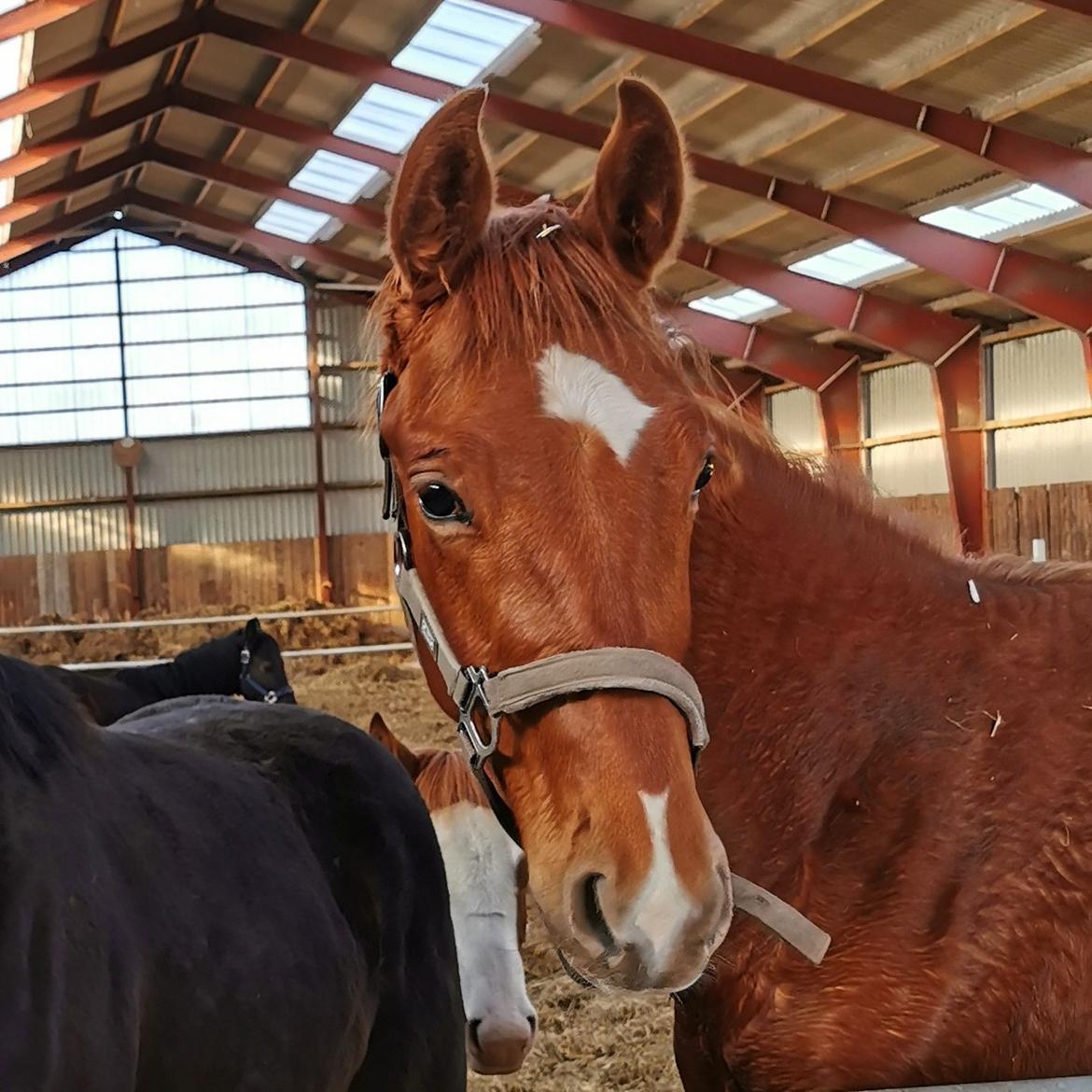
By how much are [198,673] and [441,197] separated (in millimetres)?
6803

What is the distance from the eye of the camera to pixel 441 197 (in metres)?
1.80

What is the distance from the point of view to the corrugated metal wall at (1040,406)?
14.4 metres

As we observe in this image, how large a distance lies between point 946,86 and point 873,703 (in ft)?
31.0

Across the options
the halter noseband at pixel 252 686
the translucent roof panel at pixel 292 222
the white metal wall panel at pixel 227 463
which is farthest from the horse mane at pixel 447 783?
the white metal wall panel at pixel 227 463

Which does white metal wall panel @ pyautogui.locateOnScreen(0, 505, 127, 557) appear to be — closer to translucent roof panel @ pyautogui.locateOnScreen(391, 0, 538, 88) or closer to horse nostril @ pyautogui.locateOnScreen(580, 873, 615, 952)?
translucent roof panel @ pyautogui.locateOnScreen(391, 0, 538, 88)

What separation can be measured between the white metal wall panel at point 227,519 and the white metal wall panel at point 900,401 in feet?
31.6

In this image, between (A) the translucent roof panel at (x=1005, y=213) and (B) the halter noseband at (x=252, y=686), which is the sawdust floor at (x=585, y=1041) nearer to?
(B) the halter noseband at (x=252, y=686)

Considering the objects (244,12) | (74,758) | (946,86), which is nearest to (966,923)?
(74,758)

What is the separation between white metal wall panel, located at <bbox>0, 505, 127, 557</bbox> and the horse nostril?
2111cm

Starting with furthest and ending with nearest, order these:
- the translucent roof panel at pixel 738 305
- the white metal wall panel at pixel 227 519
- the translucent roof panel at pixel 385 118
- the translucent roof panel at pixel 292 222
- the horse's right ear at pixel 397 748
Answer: the white metal wall panel at pixel 227 519 < the translucent roof panel at pixel 292 222 < the translucent roof panel at pixel 738 305 < the translucent roof panel at pixel 385 118 < the horse's right ear at pixel 397 748

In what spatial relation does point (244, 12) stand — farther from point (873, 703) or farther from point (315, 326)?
point (873, 703)

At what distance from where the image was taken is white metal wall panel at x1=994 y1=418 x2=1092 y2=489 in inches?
566

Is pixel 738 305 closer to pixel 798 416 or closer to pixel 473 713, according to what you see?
pixel 798 416

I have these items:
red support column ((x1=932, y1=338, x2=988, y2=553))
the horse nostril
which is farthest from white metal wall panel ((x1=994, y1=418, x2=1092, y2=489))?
the horse nostril
